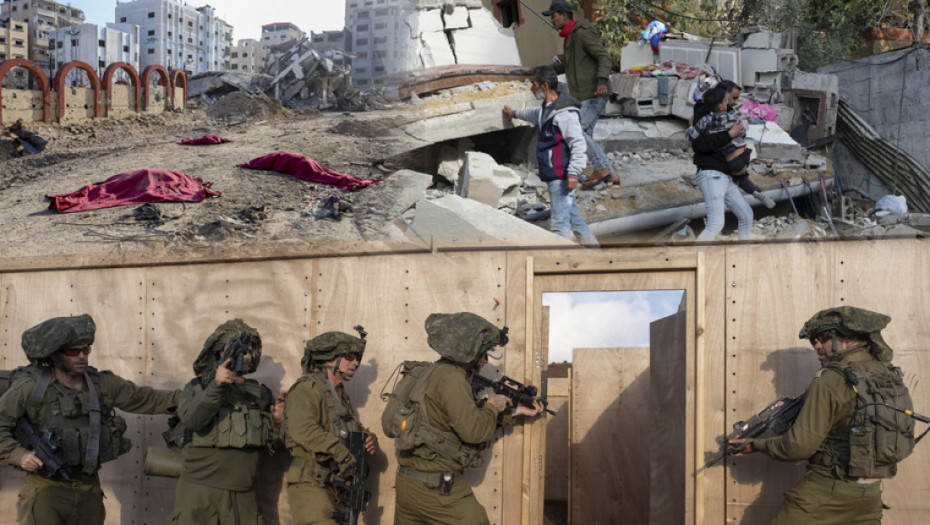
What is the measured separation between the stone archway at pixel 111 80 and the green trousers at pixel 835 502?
111ft

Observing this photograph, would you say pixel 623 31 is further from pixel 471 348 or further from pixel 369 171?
pixel 369 171

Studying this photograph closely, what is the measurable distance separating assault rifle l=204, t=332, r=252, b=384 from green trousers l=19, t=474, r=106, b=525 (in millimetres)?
1229

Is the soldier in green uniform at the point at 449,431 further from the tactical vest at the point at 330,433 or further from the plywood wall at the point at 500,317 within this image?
the plywood wall at the point at 500,317

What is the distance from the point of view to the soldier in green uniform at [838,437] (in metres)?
3.76

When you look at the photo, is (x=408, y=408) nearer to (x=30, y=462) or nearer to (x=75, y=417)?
(x=75, y=417)

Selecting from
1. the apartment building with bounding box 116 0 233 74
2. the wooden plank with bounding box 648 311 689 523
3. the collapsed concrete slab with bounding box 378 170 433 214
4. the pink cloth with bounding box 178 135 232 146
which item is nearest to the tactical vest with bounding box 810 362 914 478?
the wooden plank with bounding box 648 311 689 523

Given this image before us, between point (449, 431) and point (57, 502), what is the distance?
229 centimetres

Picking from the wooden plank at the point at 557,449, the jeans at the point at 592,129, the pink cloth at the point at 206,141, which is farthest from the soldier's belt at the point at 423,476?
the pink cloth at the point at 206,141

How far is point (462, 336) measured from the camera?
165 inches

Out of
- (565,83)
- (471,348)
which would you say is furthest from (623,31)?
(471,348)

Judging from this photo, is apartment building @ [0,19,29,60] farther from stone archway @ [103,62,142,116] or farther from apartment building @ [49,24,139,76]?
stone archway @ [103,62,142,116]

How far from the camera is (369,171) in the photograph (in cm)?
1244

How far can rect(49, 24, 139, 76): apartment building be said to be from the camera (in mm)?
32469

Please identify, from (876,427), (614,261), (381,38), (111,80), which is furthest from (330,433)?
(111,80)
